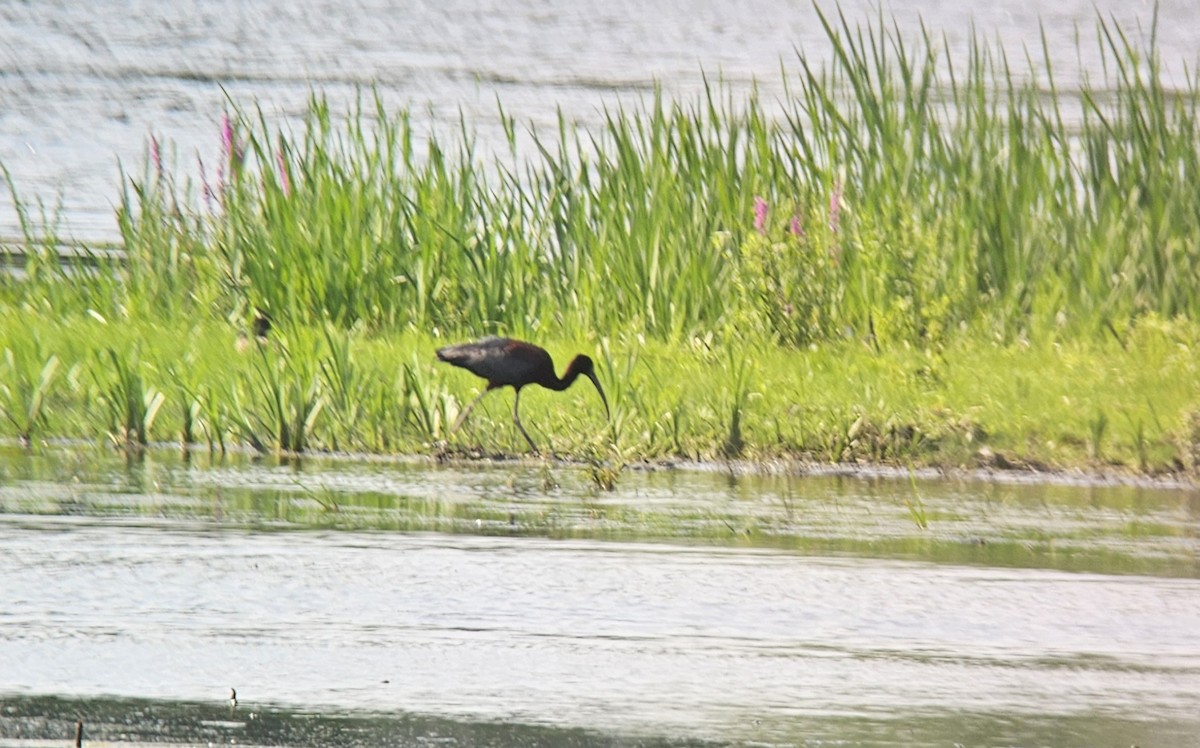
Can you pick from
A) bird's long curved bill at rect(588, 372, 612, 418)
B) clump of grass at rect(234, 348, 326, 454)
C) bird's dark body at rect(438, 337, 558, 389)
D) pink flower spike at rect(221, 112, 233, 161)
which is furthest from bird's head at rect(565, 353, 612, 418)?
pink flower spike at rect(221, 112, 233, 161)

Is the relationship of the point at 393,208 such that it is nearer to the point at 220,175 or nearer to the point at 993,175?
the point at 220,175

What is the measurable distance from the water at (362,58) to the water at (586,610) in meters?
8.60

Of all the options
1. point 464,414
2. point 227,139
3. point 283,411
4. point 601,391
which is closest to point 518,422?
point 464,414

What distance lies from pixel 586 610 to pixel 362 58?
1643 cm

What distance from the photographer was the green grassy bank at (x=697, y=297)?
8.99 m

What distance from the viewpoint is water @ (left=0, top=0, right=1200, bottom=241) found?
17.8 meters

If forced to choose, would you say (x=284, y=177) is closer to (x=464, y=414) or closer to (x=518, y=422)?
(x=464, y=414)

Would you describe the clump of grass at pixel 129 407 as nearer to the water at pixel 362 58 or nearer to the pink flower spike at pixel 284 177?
the pink flower spike at pixel 284 177

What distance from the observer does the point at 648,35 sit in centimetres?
2255

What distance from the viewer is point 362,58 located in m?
21.4

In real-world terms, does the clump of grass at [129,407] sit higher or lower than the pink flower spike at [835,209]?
lower

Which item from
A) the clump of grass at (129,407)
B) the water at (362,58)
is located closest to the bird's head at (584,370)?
the clump of grass at (129,407)

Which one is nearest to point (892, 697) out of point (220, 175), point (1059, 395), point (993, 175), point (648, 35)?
point (1059, 395)

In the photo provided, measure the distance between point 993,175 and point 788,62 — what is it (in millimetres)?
8833
